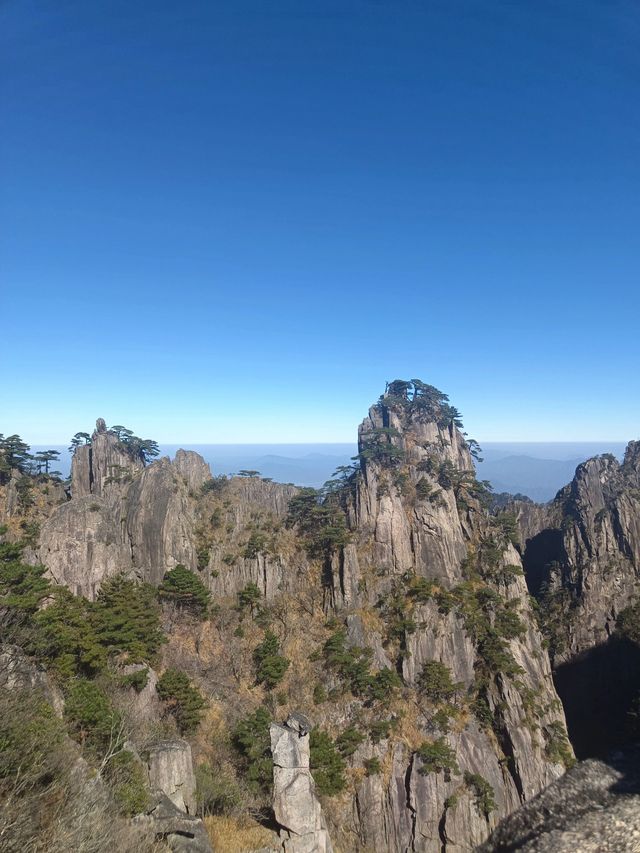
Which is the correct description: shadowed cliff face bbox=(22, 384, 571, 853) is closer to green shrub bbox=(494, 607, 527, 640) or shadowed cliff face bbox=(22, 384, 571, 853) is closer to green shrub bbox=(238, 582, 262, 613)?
green shrub bbox=(494, 607, 527, 640)

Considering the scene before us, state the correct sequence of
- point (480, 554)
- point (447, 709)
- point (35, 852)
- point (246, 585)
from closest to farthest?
point (35, 852) → point (447, 709) → point (246, 585) → point (480, 554)

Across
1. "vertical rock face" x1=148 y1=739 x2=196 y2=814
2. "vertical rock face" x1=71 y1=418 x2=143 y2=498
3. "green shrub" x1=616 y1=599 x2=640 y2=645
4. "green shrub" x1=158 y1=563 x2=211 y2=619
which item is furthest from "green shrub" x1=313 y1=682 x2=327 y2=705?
"green shrub" x1=616 y1=599 x2=640 y2=645

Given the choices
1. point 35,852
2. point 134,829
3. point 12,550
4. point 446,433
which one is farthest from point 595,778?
point 446,433

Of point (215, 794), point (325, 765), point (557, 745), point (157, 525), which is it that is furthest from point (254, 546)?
point (557, 745)

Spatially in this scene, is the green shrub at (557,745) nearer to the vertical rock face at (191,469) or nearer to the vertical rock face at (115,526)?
the vertical rock face at (115,526)

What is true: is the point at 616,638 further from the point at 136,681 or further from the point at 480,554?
the point at 136,681

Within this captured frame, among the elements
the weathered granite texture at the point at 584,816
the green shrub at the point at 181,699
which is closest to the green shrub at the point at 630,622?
the weathered granite texture at the point at 584,816
